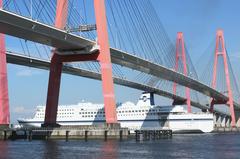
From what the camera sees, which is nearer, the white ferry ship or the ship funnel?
the white ferry ship

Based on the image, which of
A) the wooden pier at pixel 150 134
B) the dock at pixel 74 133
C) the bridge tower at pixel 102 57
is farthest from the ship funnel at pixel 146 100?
the bridge tower at pixel 102 57

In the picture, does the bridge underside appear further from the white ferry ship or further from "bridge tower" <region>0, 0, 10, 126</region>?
"bridge tower" <region>0, 0, 10, 126</region>

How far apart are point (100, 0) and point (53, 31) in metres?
5.20

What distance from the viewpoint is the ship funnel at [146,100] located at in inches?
3278

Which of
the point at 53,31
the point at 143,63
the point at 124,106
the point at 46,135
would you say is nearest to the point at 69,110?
the point at 124,106

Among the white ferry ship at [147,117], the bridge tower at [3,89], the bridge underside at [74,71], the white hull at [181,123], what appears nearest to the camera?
the bridge tower at [3,89]

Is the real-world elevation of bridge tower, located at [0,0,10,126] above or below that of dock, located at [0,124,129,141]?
above

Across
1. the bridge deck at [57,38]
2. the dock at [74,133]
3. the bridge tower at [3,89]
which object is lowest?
the dock at [74,133]

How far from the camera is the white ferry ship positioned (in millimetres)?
78688

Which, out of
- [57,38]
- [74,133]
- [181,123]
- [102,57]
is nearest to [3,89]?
[57,38]

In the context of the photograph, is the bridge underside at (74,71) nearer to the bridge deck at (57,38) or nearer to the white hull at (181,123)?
the white hull at (181,123)

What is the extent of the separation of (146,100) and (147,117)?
4828mm

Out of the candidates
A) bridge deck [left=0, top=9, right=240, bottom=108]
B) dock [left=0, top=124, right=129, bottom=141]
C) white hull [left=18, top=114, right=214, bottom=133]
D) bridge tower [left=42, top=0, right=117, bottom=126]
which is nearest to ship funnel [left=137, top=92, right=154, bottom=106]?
white hull [left=18, top=114, right=214, bottom=133]

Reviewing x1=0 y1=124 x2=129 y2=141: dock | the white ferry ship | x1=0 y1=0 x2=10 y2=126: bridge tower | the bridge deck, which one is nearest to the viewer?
the bridge deck
